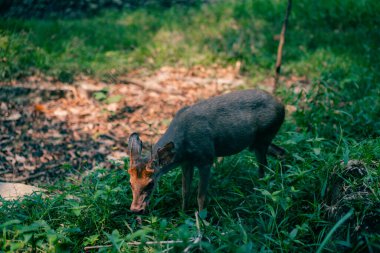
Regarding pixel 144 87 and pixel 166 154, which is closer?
pixel 166 154

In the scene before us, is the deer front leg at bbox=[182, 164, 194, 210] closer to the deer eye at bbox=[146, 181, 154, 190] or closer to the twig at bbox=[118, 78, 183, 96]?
the deer eye at bbox=[146, 181, 154, 190]

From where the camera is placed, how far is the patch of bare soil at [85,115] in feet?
16.2

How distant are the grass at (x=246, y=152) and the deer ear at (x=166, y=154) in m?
0.46

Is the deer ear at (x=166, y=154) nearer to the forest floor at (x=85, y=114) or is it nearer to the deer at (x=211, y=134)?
the deer at (x=211, y=134)

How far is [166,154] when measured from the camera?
3.42 m

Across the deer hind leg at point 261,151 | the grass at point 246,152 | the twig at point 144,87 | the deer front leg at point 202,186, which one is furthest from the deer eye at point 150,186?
the twig at point 144,87

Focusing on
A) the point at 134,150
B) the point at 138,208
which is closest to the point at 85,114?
the point at 134,150

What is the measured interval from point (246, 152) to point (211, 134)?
3.67 feet

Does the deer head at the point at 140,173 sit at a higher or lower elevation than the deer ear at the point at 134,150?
lower

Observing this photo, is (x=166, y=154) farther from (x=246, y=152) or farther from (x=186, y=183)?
(x=246, y=152)

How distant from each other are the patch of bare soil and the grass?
31 cm

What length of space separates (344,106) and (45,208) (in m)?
3.65

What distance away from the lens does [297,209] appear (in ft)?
11.8

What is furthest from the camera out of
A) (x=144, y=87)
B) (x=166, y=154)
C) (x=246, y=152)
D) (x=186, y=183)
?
(x=144, y=87)
